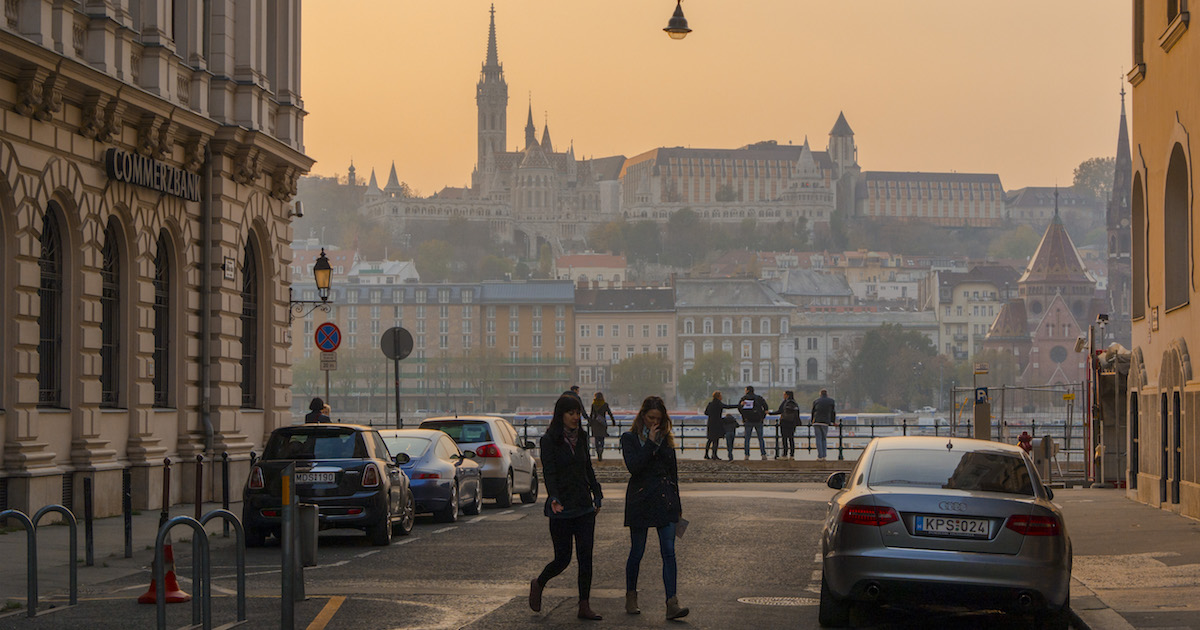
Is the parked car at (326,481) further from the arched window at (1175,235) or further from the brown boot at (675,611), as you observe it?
the arched window at (1175,235)

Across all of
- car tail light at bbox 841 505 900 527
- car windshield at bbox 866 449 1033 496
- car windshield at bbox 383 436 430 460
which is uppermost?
car windshield at bbox 866 449 1033 496

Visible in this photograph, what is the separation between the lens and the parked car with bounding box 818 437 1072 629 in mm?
11359

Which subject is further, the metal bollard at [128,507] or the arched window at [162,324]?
the arched window at [162,324]

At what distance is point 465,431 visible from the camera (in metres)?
26.0

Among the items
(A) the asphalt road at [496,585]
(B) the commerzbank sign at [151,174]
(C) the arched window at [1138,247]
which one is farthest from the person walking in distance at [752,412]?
(A) the asphalt road at [496,585]

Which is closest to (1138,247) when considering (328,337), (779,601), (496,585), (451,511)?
(451,511)

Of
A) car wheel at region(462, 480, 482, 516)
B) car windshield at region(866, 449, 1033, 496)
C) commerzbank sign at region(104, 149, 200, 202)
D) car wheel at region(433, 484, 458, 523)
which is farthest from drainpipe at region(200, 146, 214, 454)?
car windshield at region(866, 449, 1033, 496)

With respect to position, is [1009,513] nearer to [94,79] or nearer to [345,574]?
[345,574]

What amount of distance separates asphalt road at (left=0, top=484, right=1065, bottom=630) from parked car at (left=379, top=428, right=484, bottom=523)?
35cm

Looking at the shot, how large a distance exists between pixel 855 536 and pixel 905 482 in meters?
0.61

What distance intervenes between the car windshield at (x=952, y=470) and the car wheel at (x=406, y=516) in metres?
8.73

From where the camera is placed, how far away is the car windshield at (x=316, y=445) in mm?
18578

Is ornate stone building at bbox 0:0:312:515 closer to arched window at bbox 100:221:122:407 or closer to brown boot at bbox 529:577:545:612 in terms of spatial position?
arched window at bbox 100:221:122:407

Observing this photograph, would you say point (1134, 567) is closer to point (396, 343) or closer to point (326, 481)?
point (326, 481)
